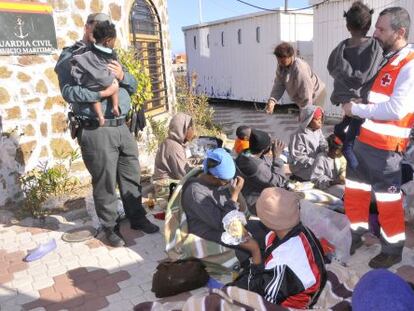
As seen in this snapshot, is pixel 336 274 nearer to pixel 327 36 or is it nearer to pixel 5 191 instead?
pixel 5 191

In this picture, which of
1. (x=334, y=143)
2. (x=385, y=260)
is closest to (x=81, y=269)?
(x=385, y=260)

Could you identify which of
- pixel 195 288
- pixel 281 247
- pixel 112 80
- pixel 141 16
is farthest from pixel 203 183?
pixel 141 16

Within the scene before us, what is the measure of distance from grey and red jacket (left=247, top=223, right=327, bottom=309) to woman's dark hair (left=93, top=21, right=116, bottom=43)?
2308 millimetres

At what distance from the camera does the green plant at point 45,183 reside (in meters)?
4.66

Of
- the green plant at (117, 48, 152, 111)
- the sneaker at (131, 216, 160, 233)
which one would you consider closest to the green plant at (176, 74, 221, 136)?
the green plant at (117, 48, 152, 111)

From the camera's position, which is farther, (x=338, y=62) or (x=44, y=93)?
(x=44, y=93)

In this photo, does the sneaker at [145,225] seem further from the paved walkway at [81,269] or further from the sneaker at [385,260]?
the sneaker at [385,260]

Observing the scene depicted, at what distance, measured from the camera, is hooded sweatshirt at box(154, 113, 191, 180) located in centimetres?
466

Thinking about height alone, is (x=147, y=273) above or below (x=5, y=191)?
below

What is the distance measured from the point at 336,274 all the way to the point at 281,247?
65 centimetres

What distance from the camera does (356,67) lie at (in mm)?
3416

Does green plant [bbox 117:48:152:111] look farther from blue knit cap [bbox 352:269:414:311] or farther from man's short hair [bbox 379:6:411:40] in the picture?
blue knit cap [bbox 352:269:414:311]

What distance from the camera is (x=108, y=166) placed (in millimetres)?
3730

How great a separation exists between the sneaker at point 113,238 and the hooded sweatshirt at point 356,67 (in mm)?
2427
